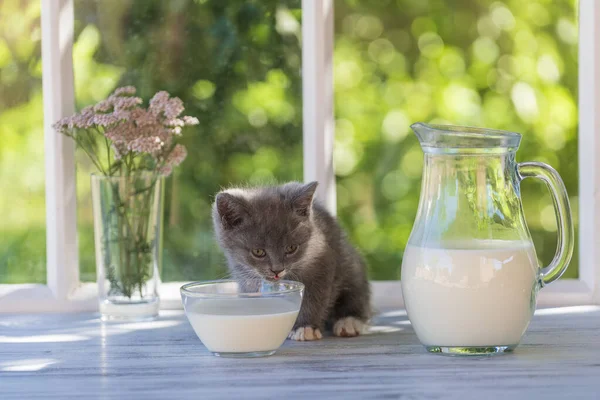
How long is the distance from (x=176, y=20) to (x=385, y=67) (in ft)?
2.14

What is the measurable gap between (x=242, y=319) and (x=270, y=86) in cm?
97

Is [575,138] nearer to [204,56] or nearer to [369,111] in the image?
[369,111]

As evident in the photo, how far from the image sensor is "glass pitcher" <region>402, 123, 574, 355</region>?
1.59 metres

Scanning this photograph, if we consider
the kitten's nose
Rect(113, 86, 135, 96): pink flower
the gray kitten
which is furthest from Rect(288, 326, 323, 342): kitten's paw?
Rect(113, 86, 135, 96): pink flower

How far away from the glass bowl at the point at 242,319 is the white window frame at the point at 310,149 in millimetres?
670

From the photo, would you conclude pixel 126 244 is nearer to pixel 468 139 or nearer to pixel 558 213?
pixel 468 139

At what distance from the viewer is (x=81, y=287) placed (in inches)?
95.4

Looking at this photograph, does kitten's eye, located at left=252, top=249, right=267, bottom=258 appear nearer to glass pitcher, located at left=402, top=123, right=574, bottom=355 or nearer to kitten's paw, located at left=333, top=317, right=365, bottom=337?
kitten's paw, located at left=333, top=317, right=365, bottom=337

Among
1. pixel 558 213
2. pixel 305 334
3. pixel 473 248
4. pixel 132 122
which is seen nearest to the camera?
pixel 473 248

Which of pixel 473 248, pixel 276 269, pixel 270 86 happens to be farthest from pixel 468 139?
pixel 270 86

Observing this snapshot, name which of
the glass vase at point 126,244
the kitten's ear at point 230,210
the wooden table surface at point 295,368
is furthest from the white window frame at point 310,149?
the kitten's ear at point 230,210

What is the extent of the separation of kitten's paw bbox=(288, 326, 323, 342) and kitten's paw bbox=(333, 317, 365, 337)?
0.05m

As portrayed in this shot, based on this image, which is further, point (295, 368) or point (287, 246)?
point (287, 246)

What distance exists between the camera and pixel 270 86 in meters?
2.43
